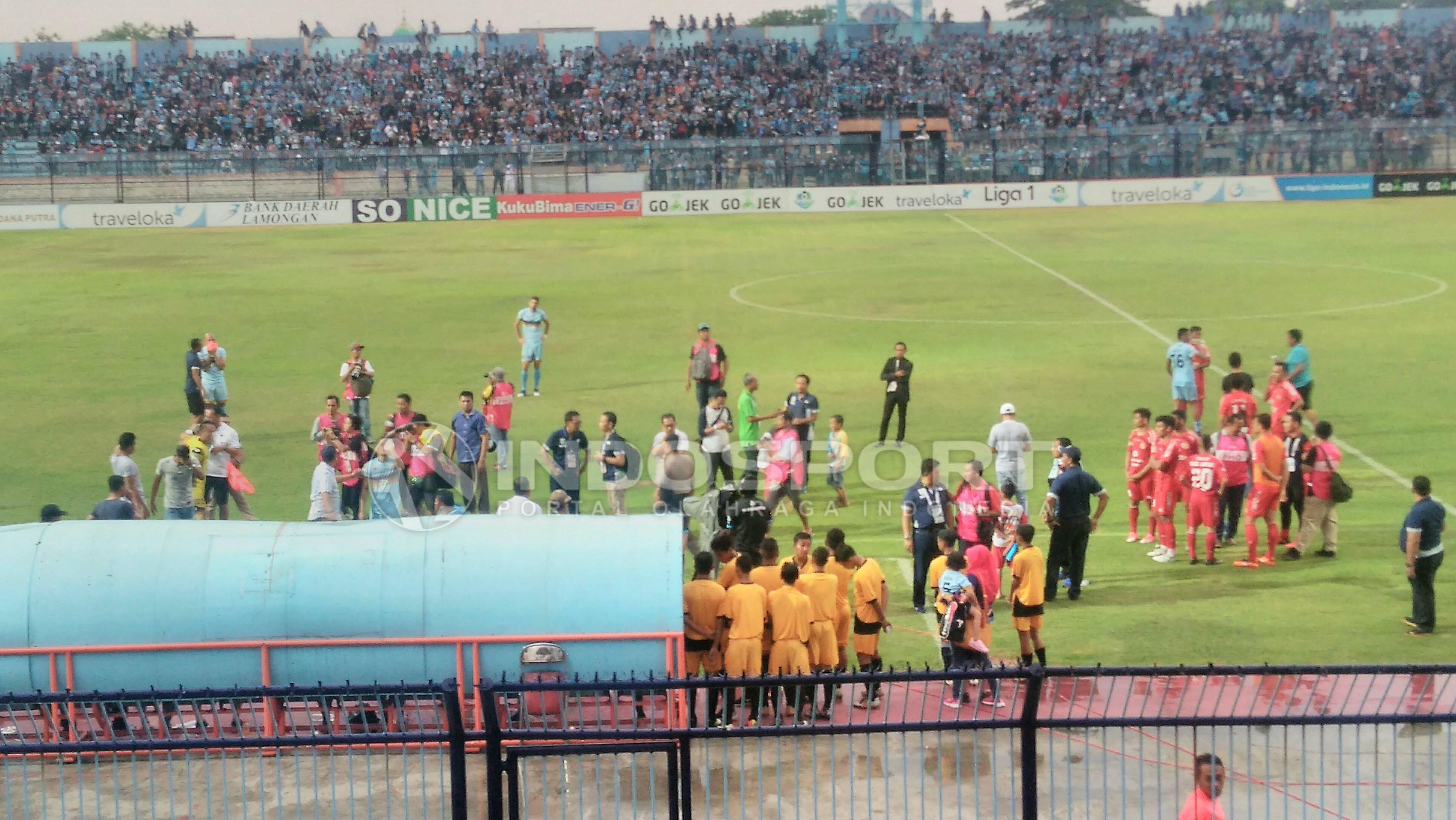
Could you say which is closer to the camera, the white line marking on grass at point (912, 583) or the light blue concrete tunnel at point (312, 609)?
the light blue concrete tunnel at point (312, 609)

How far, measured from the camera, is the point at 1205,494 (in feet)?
49.5

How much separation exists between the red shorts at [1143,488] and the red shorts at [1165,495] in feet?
0.85

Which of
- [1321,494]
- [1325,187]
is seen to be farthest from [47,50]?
[1321,494]

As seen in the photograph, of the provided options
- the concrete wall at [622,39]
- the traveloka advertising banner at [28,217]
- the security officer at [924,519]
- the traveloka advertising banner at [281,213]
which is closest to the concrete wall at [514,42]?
the concrete wall at [622,39]

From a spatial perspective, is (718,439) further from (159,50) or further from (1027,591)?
(159,50)

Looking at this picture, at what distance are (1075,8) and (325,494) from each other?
10883cm

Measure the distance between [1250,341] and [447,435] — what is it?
16842 millimetres

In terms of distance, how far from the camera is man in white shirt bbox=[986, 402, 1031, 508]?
16.4 metres

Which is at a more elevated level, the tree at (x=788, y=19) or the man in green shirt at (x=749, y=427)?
the tree at (x=788, y=19)

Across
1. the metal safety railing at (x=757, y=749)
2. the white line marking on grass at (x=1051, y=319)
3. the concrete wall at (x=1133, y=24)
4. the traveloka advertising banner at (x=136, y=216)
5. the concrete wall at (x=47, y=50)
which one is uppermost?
the concrete wall at (x=1133, y=24)

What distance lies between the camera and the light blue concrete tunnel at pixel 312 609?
1044 cm

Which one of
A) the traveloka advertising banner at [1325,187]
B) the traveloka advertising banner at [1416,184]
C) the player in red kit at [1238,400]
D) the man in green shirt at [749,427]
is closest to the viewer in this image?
the player in red kit at [1238,400]

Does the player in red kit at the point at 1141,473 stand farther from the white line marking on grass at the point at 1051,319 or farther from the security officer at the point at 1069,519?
the white line marking on grass at the point at 1051,319

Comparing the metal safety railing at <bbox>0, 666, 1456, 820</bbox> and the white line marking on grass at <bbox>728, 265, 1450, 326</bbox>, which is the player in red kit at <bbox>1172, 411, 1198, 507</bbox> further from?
the white line marking on grass at <bbox>728, 265, 1450, 326</bbox>
